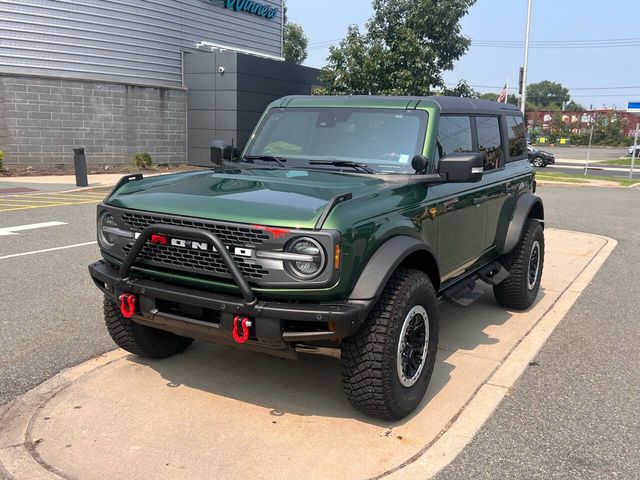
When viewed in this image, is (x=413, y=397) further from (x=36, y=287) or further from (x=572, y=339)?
(x=36, y=287)

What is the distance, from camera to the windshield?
429cm

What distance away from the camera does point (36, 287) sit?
6.29 metres

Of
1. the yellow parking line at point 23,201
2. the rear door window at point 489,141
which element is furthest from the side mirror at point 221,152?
the yellow parking line at point 23,201

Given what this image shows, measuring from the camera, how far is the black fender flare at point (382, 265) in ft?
10.5

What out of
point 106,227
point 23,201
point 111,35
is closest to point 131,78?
point 111,35

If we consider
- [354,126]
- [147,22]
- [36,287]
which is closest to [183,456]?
[354,126]

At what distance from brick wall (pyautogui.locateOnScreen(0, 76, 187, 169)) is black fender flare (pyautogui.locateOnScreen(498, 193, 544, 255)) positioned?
17.1 metres

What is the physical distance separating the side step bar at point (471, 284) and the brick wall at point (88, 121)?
17315 millimetres

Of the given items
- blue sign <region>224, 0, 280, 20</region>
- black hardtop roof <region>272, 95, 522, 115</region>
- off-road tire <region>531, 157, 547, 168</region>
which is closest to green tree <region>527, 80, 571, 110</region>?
off-road tire <region>531, 157, 547, 168</region>

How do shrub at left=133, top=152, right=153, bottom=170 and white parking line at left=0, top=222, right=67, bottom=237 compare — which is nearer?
white parking line at left=0, top=222, right=67, bottom=237

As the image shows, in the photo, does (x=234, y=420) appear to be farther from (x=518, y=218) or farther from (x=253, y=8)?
(x=253, y=8)

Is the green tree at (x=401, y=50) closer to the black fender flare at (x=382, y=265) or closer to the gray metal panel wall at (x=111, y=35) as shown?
the gray metal panel wall at (x=111, y=35)

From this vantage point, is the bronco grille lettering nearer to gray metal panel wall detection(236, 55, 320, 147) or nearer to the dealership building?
the dealership building

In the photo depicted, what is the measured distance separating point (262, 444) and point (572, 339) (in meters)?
3.10
